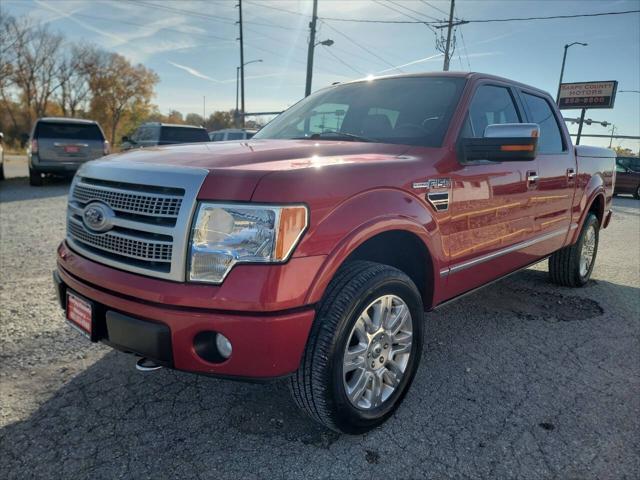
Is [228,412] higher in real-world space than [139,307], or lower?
lower

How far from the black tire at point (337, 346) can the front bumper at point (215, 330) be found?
9cm

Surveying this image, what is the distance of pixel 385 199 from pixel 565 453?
1.49 m

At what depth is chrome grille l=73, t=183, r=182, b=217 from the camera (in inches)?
72.7

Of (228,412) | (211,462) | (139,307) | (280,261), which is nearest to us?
(280,261)

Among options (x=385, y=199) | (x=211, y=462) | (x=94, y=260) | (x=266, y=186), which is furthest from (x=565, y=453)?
(x=94, y=260)

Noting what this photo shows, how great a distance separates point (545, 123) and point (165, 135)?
1092 centimetres

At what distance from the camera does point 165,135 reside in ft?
41.8

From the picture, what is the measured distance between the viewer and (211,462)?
2.05 meters

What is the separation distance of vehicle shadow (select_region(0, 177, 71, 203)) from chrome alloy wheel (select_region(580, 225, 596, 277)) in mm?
10143

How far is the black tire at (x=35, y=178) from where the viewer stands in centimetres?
1167

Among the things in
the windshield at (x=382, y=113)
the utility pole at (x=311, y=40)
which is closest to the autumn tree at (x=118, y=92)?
the utility pole at (x=311, y=40)

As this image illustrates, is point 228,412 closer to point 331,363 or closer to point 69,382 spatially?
point 331,363

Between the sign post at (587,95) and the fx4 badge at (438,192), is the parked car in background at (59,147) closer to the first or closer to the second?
the fx4 badge at (438,192)

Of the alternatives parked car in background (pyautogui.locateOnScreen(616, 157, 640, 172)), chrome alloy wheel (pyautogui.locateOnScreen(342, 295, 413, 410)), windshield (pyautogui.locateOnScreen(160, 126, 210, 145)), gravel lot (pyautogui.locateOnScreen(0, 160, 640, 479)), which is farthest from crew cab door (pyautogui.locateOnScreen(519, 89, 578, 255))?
parked car in background (pyautogui.locateOnScreen(616, 157, 640, 172))
